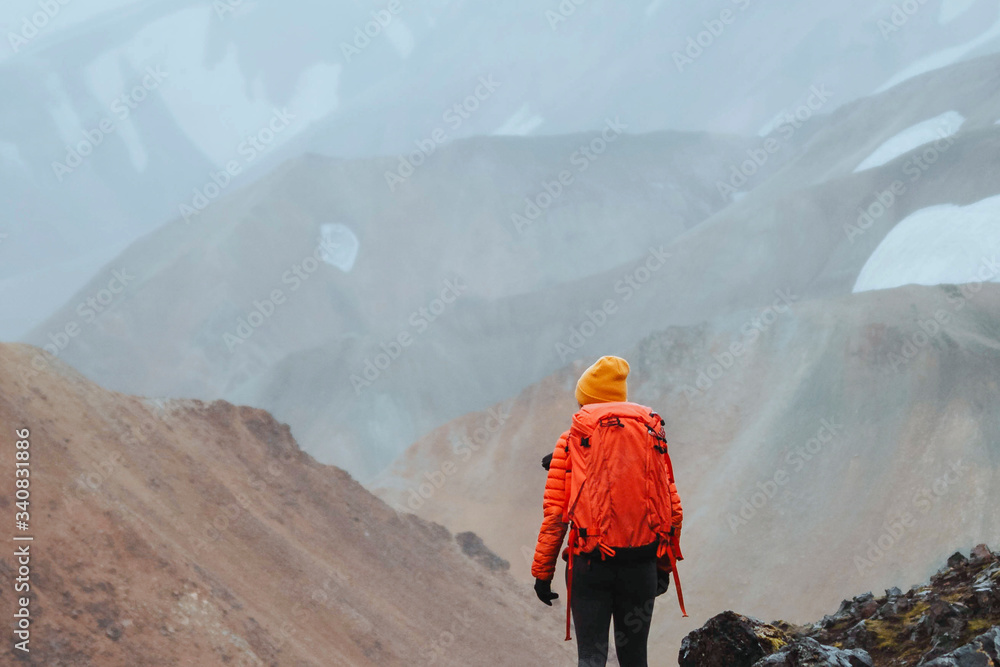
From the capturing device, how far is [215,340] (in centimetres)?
4847

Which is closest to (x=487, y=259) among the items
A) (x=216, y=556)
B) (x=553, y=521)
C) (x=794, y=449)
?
(x=794, y=449)

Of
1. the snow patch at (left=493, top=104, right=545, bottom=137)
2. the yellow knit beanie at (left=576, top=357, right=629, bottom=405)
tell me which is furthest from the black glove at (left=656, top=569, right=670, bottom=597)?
the snow patch at (left=493, top=104, right=545, bottom=137)

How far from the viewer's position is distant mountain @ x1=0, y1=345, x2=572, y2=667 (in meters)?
10.7

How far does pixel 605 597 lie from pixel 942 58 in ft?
194

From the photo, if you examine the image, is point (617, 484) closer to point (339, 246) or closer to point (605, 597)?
point (605, 597)

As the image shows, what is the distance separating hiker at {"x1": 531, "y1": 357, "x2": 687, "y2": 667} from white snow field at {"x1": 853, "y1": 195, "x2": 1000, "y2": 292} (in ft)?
90.6

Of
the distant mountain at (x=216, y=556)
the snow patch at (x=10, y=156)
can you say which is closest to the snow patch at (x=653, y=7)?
the snow patch at (x=10, y=156)

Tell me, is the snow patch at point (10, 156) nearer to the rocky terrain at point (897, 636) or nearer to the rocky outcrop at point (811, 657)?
the rocky terrain at point (897, 636)

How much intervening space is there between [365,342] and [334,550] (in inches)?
1161

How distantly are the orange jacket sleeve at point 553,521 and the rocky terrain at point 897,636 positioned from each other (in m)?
1.31

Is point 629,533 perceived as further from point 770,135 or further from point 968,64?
point 770,135

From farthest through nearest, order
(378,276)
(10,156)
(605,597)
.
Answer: (10,156), (378,276), (605,597)

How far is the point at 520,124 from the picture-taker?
61.9 metres

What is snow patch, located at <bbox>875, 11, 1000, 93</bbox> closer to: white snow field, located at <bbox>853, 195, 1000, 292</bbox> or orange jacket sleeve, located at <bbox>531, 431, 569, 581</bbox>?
white snow field, located at <bbox>853, 195, 1000, 292</bbox>
